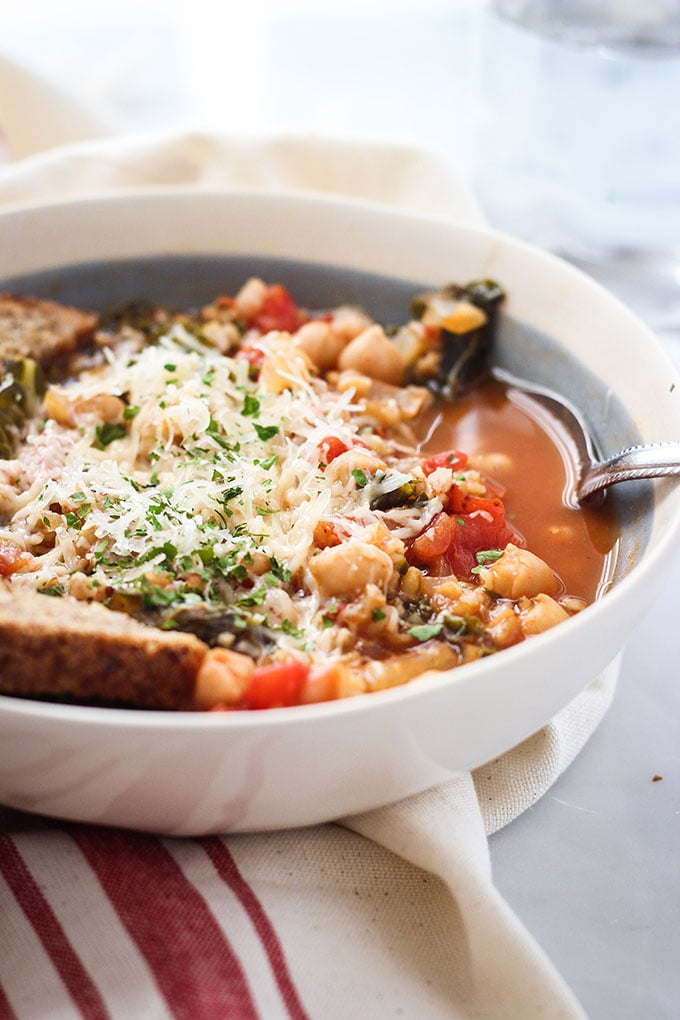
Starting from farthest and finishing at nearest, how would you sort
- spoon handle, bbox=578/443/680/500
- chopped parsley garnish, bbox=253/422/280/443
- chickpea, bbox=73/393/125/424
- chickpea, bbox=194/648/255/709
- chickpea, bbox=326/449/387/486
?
chickpea, bbox=73/393/125/424
chopped parsley garnish, bbox=253/422/280/443
chickpea, bbox=326/449/387/486
spoon handle, bbox=578/443/680/500
chickpea, bbox=194/648/255/709

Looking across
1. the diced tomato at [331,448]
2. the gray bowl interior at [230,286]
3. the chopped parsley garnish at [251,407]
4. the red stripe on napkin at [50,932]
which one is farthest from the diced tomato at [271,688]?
the gray bowl interior at [230,286]

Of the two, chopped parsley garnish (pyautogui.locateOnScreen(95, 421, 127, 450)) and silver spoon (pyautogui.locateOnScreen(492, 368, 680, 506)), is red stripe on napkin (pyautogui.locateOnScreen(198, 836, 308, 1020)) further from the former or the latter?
silver spoon (pyautogui.locateOnScreen(492, 368, 680, 506))

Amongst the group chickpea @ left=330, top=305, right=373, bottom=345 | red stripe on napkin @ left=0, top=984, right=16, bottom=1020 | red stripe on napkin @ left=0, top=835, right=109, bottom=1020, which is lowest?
red stripe on napkin @ left=0, top=984, right=16, bottom=1020

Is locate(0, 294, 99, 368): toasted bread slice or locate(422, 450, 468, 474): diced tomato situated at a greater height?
locate(0, 294, 99, 368): toasted bread slice

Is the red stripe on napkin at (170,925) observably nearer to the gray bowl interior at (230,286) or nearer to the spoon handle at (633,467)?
the spoon handle at (633,467)

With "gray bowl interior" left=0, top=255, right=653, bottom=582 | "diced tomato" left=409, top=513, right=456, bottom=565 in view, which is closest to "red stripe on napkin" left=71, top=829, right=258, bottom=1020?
"diced tomato" left=409, top=513, right=456, bottom=565

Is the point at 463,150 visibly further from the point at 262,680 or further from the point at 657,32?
the point at 262,680

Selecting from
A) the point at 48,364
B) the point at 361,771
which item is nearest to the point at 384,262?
the point at 48,364

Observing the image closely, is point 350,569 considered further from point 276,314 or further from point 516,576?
point 276,314
